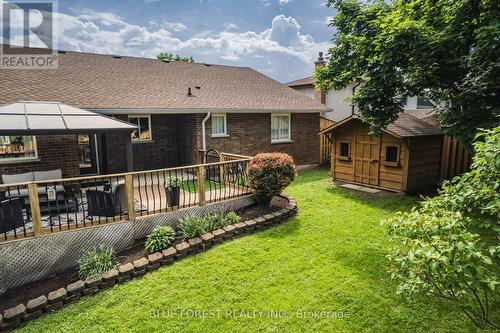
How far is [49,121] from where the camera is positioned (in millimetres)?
5691

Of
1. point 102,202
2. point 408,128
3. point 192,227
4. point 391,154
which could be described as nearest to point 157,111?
point 102,202

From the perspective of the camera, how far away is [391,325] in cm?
353

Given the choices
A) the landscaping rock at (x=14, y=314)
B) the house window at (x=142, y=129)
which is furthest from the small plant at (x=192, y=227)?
the house window at (x=142, y=129)

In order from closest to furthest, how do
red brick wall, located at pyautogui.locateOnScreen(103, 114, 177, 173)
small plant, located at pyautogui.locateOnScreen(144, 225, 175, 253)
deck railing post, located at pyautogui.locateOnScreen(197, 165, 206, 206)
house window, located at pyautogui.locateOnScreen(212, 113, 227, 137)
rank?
small plant, located at pyautogui.locateOnScreen(144, 225, 175, 253) → deck railing post, located at pyautogui.locateOnScreen(197, 165, 206, 206) → red brick wall, located at pyautogui.locateOnScreen(103, 114, 177, 173) → house window, located at pyautogui.locateOnScreen(212, 113, 227, 137)

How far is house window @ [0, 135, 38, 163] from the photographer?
767cm

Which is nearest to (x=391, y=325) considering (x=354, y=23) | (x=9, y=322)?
(x=9, y=322)

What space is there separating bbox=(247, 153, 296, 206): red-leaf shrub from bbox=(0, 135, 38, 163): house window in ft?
20.3

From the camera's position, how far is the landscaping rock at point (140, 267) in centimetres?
483

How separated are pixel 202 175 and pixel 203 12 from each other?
12.2 meters

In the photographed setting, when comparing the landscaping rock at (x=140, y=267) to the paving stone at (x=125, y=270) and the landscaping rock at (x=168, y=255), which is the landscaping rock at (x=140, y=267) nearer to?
the paving stone at (x=125, y=270)

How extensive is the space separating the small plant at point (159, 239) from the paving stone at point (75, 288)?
1234 mm

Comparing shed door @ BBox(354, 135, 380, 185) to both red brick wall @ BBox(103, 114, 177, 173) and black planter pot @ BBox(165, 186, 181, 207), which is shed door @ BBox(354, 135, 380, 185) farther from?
red brick wall @ BBox(103, 114, 177, 173)

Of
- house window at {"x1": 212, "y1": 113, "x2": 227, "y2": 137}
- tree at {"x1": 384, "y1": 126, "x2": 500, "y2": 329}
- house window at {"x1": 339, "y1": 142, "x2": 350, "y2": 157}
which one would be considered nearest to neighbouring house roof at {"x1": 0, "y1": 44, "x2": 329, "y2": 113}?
house window at {"x1": 212, "y1": 113, "x2": 227, "y2": 137}

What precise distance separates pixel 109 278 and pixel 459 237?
4778 mm
